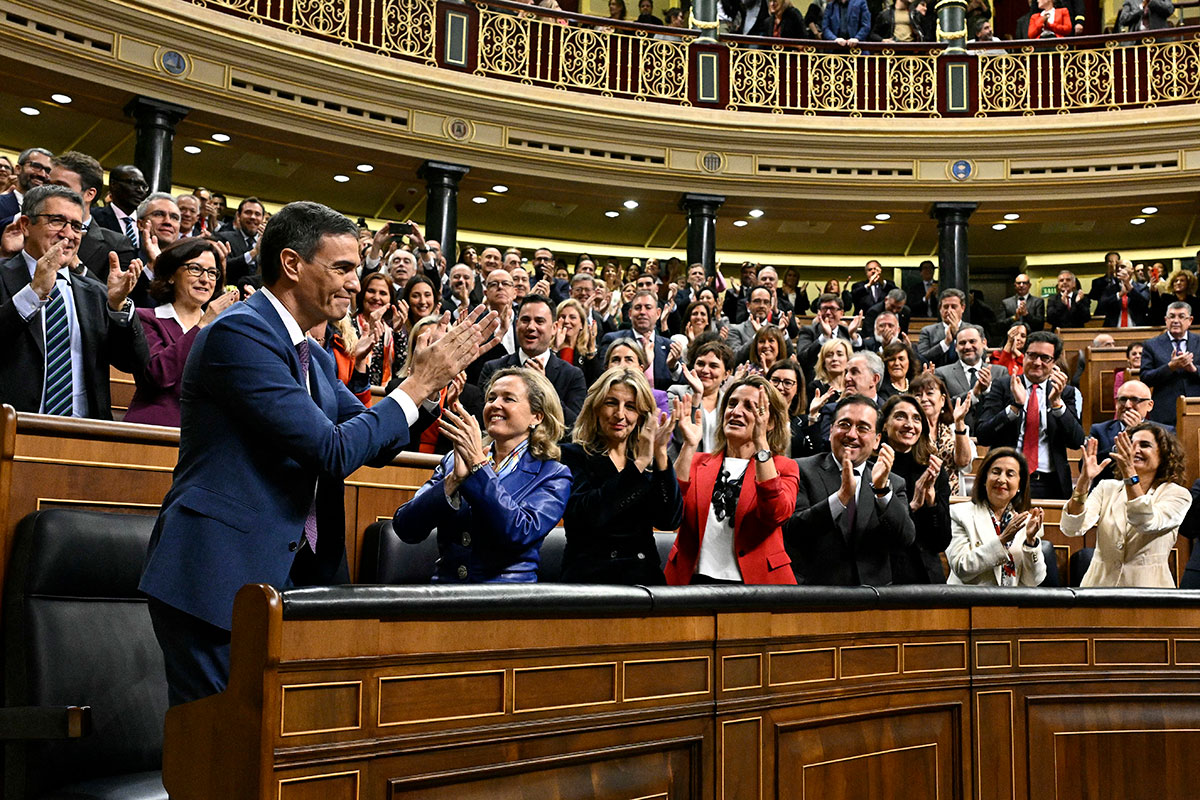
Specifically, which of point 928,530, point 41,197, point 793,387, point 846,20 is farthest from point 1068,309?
point 41,197

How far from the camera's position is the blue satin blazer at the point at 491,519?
7.47ft

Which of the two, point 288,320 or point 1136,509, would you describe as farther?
point 1136,509

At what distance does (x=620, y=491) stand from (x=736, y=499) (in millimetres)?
377

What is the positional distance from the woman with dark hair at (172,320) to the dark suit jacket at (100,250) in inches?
31.7

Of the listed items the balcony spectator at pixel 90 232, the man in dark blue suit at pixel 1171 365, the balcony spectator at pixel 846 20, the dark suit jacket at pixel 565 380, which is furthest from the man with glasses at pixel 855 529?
the balcony spectator at pixel 846 20

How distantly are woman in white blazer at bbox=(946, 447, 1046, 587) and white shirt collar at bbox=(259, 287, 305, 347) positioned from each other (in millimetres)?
2203

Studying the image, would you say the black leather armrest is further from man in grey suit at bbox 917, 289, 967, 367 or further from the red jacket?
man in grey suit at bbox 917, 289, 967, 367

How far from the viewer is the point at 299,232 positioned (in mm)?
1736

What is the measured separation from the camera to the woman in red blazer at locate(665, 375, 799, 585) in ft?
8.73

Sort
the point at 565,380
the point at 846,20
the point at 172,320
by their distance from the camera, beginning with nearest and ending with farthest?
the point at 172,320, the point at 565,380, the point at 846,20

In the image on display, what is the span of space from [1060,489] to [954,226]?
584 cm

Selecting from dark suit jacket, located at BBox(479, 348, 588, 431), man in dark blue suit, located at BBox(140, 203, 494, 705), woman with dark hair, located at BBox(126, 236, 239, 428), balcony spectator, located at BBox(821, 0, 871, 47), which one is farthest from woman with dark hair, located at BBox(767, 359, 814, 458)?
balcony spectator, located at BBox(821, 0, 871, 47)

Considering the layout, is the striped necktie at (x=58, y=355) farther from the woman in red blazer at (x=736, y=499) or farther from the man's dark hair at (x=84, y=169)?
the man's dark hair at (x=84, y=169)

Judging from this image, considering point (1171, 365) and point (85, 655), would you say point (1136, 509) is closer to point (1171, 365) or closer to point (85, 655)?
point (1171, 365)
